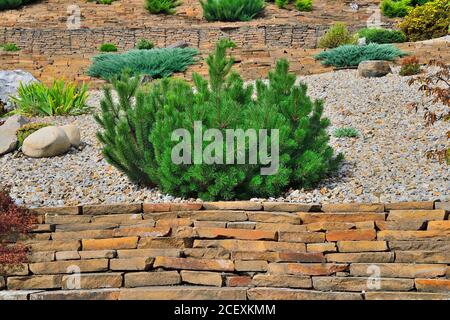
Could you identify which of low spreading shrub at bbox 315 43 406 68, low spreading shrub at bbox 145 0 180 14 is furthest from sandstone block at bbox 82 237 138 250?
low spreading shrub at bbox 145 0 180 14

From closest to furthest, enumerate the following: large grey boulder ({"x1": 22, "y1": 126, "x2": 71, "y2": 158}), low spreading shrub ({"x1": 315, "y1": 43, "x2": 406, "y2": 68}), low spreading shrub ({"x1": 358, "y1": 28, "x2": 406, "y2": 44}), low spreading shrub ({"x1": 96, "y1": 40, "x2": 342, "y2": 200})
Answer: low spreading shrub ({"x1": 96, "y1": 40, "x2": 342, "y2": 200})
large grey boulder ({"x1": 22, "y1": 126, "x2": 71, "y2": 158})
low spreading shrub ({"x1": 315, "y1": 43, "x2": 406, "y2": 68})
low spreading shrub ({"x1": 358, "y1": 28, "x2": 406, "y2": 44})

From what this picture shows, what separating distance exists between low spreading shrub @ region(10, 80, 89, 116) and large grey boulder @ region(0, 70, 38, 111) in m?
0.95

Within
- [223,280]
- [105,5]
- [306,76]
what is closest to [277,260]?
[223,280]

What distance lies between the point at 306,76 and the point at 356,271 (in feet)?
25.8

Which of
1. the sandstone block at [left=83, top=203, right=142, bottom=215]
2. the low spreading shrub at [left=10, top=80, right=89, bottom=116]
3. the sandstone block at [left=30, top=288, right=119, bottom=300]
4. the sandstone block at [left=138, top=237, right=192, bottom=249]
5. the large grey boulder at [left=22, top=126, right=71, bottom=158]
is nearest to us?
the sandstone block at [left=30, top=288, right=119, bottom=300]

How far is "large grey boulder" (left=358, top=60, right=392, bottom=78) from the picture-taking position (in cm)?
1327

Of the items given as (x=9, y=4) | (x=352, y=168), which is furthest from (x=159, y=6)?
(x=352, y=168)

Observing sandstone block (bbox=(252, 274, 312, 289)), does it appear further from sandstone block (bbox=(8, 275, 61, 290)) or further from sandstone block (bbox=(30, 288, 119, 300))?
sandstone block (bbox=(8, 275, 61, 290))

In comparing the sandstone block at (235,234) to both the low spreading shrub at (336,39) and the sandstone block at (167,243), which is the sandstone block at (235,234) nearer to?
the sandstone block at (167,243)

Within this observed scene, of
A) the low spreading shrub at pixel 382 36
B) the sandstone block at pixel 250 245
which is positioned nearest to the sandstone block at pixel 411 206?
the sandstone block at pixel 250 245

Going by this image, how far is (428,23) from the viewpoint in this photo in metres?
17.8

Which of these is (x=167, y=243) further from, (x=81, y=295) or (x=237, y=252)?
(x=81, y=295)

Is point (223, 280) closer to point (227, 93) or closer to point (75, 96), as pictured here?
point (227, 93)

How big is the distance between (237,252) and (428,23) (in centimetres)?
1243
